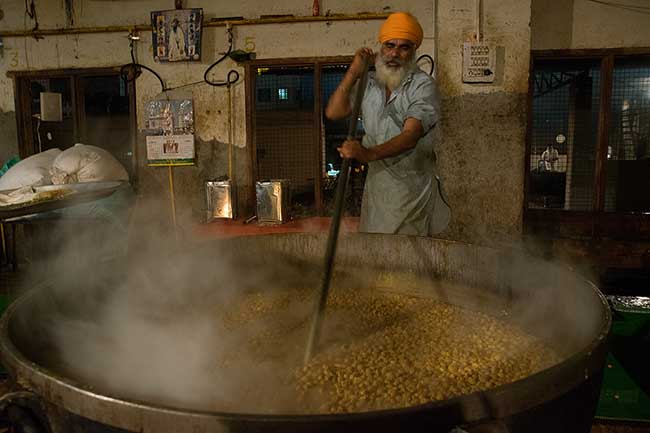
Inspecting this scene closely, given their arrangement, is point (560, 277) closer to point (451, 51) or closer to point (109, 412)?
point (109, 412)

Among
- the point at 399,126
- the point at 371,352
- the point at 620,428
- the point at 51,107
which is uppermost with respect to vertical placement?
the point at 51,107

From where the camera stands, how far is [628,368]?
107 inches

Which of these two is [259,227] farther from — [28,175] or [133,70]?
[133,70]

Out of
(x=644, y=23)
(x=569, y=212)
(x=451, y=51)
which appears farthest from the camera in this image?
(x=569, y=212)

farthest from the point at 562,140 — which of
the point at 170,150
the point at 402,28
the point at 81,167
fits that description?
the point at 81,167

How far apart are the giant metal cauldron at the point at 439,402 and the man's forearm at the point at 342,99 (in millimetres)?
816

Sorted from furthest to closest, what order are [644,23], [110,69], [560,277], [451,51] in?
1. [110,69]
2. [644,23]
3. [451,51]
4. [560,277]

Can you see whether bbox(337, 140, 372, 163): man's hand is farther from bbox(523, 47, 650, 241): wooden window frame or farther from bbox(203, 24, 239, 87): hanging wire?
bbox(203, 24, 239, 87): hanging wire

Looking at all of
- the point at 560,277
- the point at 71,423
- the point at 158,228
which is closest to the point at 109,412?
the point at 71,423

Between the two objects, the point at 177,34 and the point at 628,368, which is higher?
the point at 177,34

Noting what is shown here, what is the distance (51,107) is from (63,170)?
5.29 ft

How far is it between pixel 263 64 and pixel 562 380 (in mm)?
4890

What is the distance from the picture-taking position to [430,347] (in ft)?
6.30

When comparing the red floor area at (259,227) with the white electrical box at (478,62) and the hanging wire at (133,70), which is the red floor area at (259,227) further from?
the hanging wire at (133,70)
